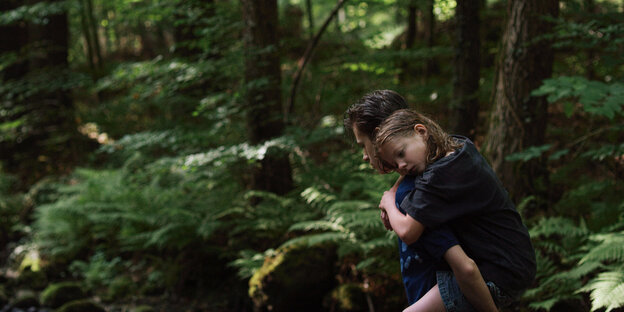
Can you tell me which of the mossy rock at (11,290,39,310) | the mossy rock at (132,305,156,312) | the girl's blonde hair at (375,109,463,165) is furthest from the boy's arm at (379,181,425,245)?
the mossy rock at (11,290,39,310)

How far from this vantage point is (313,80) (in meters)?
6.72

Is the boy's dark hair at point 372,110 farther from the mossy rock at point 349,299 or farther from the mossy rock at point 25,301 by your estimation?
the mossy rock at point 25,301

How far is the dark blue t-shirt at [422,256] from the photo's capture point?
1500 millimetres

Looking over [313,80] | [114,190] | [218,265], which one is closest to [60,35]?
[114,190]

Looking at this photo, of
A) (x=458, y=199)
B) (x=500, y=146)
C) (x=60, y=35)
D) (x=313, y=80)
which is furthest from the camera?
(x=60, y=35)

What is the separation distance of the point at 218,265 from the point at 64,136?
625 cm

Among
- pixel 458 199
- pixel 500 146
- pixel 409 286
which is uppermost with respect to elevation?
pixel 458 199

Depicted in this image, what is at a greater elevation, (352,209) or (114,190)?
(352,209)

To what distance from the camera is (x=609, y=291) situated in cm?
262

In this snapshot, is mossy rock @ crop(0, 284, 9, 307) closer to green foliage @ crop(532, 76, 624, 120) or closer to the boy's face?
the boy's face

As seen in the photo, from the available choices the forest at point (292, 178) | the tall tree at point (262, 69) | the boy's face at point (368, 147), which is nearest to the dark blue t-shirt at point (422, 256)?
the boy's face at point (368, 147)

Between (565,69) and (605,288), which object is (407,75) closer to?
(565,69)

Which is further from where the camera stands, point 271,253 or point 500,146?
point 271,253

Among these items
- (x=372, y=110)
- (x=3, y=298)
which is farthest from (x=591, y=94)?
(x=3, y=298)
